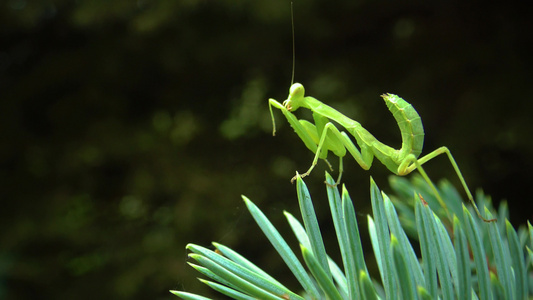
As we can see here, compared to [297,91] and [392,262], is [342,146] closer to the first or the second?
[297,91]

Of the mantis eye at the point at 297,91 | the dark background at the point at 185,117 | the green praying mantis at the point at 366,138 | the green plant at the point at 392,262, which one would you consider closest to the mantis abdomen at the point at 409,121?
the green praying mantis at the point at 366,138

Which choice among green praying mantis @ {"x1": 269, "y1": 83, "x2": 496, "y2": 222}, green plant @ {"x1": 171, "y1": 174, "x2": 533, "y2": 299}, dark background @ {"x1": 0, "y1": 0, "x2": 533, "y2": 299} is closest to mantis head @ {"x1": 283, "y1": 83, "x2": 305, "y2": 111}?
green praying mantis @ {"x1": 269, "y1": 83, "x2": 496, "y2": 222}

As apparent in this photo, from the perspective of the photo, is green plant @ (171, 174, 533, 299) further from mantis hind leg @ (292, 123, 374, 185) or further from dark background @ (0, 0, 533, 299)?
dark background @ (0, 0, 533, 299)

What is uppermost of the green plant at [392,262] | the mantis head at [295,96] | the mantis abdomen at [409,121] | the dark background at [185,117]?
the dark background at [185,117]

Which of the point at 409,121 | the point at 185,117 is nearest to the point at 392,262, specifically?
the point at 409,121

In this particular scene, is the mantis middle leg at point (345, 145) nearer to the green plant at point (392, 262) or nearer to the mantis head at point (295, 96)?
the mantis head at point (295, 96)

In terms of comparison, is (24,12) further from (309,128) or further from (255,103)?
(309,128)

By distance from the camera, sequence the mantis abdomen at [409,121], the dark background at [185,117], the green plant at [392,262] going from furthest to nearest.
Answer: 1. the dark background at [185,117]
2. the mantis abdomen at [409,121]
3. the green plant at [392,262]
